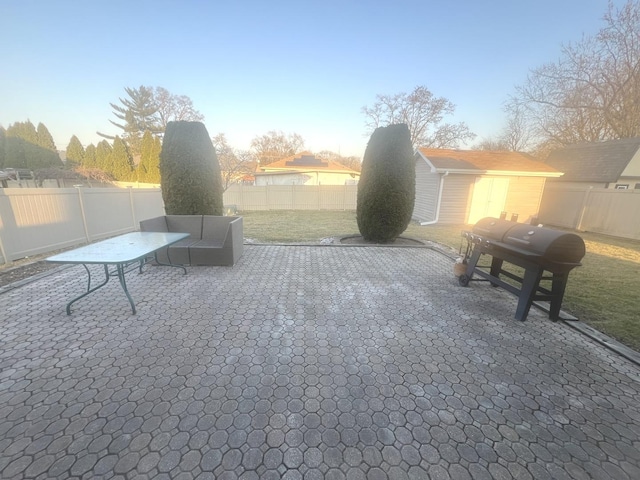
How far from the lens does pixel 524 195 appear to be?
11570 mm

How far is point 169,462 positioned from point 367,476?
1192 millimetres

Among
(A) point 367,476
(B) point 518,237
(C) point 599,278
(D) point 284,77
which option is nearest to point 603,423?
(A) point 367,476

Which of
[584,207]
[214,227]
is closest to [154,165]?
[214,227]

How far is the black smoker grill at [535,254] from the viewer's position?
302 centimetres

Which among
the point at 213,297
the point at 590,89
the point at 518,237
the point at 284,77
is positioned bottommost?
the point at 213,297

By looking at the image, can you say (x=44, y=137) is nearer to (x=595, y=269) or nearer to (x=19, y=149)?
(x=19, y=149)

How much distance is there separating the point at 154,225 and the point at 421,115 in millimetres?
22832

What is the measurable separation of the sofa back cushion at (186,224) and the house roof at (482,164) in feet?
31.2

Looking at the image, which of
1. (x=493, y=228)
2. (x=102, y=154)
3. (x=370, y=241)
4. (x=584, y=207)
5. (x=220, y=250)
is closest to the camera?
(x=493, y=228)

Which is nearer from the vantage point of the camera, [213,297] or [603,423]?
[603,423]

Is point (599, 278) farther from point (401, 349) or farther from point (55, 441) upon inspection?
point (55, 441)

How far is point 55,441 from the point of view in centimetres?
164

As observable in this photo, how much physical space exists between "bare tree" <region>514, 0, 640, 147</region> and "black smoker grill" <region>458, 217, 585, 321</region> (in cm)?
2060

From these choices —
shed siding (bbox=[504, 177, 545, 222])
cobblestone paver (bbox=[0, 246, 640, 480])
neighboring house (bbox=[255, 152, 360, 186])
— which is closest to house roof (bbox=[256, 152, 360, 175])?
neighboring house (bbox=[255, 152, 360, 186])
